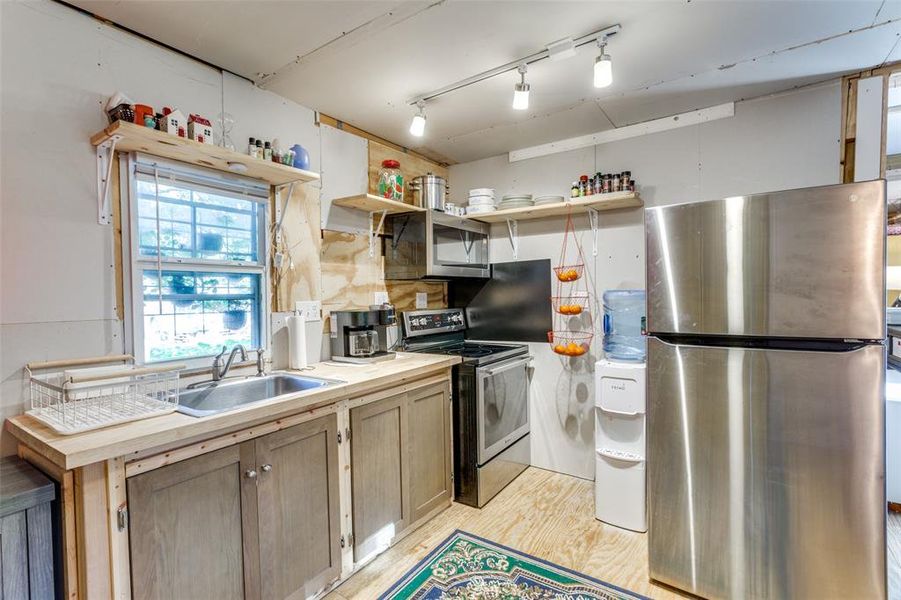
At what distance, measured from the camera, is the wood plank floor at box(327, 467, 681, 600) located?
200 cm

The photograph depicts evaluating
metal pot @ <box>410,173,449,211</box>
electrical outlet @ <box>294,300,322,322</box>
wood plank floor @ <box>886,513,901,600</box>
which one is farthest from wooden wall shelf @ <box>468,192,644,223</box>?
wood plank floor @ <box>886,513,901,600</box>

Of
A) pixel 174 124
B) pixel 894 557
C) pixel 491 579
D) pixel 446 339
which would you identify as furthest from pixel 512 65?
pixel 894 557

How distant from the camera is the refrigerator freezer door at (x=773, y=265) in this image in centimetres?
157

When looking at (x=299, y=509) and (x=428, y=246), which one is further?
(x=428, y=246)

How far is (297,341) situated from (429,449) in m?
0.97

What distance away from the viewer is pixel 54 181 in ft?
5.13

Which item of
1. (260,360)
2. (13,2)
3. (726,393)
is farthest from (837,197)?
(13,2)

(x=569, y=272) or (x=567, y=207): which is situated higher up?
(x=567, y=207)

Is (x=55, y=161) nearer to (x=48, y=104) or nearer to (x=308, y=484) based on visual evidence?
(x=48, y=104)

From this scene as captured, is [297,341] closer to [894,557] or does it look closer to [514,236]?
[514,236]

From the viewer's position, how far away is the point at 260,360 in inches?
82.7

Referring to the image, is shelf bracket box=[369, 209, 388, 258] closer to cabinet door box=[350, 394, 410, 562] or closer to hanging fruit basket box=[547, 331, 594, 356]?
cabinet door box=[350, 394, 410, 562]

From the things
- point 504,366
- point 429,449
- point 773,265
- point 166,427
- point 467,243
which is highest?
point 467,243

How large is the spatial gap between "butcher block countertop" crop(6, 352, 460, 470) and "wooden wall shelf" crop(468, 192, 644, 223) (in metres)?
1.52
